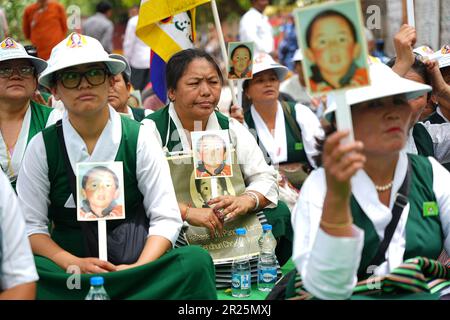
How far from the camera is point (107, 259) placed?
3.99m

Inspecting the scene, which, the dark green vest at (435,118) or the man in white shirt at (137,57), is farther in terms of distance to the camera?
the man in white shirt at (137,57)

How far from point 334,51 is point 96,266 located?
5.64 ft

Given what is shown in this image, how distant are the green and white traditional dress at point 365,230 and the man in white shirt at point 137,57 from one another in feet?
26.7

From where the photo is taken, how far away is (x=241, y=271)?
16.0 ft

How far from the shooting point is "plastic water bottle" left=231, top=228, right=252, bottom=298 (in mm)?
4820

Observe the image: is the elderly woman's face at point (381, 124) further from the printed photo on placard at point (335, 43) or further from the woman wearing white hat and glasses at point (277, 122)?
the woman wearing white hat and glasses at point (277, 122)

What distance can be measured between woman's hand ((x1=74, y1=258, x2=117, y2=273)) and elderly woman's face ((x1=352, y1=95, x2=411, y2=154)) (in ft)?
4.55

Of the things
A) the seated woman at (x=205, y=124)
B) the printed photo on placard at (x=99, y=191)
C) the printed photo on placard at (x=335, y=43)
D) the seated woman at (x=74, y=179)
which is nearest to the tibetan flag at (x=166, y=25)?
the seated woman at (x=205, y=124)

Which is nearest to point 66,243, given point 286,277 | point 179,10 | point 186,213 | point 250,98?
point 186,213

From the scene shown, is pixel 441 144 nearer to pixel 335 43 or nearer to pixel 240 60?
pixel 240 60

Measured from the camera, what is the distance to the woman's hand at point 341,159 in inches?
102

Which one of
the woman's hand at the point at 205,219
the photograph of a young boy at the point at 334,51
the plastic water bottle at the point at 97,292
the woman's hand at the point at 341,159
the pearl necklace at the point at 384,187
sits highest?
the photograph of a young boy at the point at 334,51

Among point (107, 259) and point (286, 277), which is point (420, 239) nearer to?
point (286, 277)
